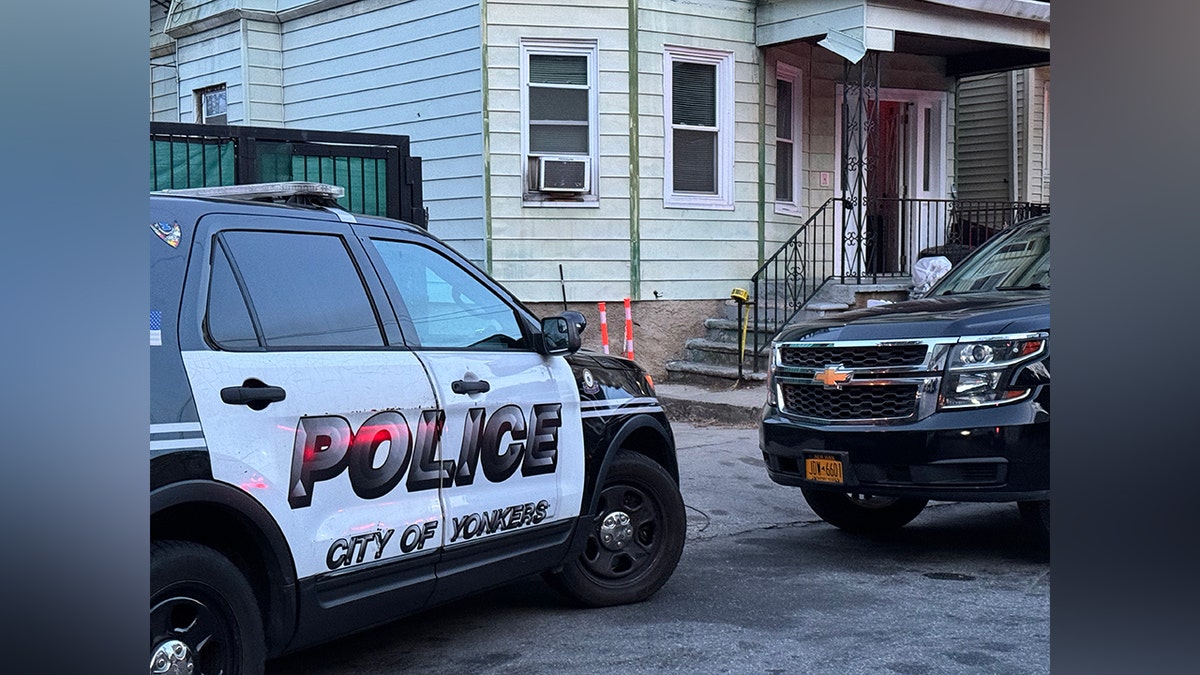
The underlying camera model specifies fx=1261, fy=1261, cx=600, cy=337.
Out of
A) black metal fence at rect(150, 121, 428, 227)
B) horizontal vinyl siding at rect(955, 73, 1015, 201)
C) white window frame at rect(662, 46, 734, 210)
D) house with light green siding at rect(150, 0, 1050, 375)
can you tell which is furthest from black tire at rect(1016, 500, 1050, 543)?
horizontal vinyl siding at rect(955, 73, 1015, 201)

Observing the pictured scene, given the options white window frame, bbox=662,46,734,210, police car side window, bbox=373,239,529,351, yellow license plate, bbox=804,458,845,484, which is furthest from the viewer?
white window frame, bbox=662,46,734,210

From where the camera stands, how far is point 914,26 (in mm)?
14367

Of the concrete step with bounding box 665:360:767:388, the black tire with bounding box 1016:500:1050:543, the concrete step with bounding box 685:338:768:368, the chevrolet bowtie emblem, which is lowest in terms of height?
the black tire with bounding box 1016:500:1050:543

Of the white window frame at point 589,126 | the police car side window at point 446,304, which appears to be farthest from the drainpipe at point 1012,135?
the police car side window at point 446,304

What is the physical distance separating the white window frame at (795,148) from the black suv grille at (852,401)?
879 cm

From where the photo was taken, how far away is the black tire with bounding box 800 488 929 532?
25.6 ft

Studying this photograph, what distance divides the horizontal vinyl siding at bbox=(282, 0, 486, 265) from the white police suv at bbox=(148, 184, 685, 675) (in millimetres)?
8316

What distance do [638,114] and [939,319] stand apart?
809cm

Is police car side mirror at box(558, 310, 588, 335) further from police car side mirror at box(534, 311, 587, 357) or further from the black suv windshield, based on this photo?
the black suv windshield

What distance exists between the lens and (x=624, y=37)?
14.1m

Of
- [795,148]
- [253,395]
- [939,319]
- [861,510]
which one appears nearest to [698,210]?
[795,148]
